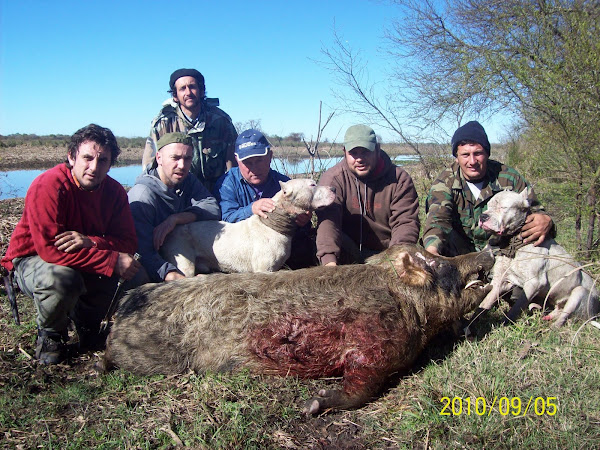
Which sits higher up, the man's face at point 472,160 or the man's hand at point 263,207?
the man's face at point 472,160

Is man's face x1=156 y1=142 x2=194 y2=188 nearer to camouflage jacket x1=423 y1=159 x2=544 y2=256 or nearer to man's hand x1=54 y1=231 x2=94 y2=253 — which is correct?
man's hand x1=54 y1=231 x2=94 y2=253

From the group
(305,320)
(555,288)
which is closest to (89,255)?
(305,320)

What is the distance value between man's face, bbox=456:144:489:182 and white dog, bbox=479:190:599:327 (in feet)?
1.85

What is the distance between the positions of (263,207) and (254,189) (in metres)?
0.72

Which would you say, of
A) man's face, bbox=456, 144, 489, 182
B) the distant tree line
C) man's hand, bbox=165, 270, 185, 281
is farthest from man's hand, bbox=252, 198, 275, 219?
the distant tree line

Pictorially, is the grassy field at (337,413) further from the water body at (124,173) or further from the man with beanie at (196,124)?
the water body at (124,173)

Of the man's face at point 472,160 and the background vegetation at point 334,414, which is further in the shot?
the man's face at point 472,160

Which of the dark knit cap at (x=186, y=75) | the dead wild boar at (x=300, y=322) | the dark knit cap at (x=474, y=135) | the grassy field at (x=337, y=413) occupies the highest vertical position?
the dark knit cap at (x=186, y=75)

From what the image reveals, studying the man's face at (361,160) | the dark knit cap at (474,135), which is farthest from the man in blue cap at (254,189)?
the dark knit cap at (474,135)

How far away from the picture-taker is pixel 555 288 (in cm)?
443

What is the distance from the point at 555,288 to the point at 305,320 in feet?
8.37

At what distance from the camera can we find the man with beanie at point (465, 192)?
16.6 ft

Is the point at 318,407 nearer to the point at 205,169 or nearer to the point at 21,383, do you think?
the point at 21,383

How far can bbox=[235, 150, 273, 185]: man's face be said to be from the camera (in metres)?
5.68
